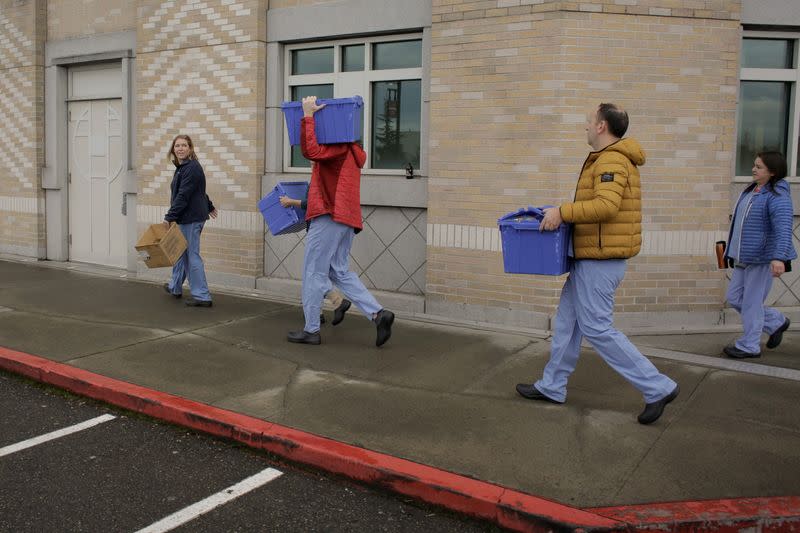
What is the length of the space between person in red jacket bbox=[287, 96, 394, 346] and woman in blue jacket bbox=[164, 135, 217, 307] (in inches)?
78.9

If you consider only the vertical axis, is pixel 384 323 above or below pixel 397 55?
below

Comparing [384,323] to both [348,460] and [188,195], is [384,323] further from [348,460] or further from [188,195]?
[188,195]

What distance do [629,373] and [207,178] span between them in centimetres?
628

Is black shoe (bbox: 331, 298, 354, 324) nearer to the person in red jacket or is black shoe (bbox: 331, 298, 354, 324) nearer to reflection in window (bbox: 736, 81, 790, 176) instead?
the person in red jacket

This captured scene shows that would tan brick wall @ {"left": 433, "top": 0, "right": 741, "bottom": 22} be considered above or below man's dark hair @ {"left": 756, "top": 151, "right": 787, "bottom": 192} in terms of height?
above

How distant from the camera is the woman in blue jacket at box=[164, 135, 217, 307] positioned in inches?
325

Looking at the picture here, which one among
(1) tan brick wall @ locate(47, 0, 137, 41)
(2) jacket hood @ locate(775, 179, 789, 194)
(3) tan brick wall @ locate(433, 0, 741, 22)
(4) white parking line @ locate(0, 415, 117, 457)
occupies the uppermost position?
(1) tan brick wall @ locate(47, 0, 137, 41)

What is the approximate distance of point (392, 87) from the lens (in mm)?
8719

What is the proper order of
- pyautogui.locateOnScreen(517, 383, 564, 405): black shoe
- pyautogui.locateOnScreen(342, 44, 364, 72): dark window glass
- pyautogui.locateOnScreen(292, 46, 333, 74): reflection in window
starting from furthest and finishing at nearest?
pyautogui.locateOnScreen(292, 46, 333, 74): reflection in window → pyautogui.locateOnScreen(342, 44, 364, 72): dark window glass → pyautogui.locateOnScreen(517, 383, 564, 405): black shoe

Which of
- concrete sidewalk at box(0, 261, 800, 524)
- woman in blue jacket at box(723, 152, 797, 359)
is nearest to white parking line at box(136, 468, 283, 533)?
concrete sidewalk at box(0, 261, 800, 524)

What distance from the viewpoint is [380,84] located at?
880 centimetres

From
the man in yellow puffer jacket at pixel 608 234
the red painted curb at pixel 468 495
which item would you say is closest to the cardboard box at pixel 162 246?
the red painted curb at pixel 468 495

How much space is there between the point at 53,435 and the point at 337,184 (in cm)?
283

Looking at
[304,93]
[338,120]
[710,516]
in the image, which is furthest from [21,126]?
[710,516]
